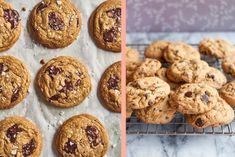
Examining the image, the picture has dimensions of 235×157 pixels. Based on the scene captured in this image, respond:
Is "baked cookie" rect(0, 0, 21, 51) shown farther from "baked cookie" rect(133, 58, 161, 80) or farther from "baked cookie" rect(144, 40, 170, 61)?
"baked cookie" rect(144, 40, 170, 61)

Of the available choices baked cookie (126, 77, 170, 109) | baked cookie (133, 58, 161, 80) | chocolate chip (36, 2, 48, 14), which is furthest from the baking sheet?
baked cookie (133, 58, 161, 80)

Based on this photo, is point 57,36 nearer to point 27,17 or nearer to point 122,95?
point 27,17

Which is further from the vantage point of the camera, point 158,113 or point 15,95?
point 158,113

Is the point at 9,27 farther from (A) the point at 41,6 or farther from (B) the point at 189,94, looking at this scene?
(B) the point at 189,94

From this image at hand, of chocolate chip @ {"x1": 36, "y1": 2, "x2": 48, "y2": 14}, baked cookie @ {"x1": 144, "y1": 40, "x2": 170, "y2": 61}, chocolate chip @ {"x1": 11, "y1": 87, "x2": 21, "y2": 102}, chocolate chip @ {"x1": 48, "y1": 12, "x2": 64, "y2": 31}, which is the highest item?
baked cookie @ {"x1": 144, "y1": 40, "x2": 170, "y2": 61}

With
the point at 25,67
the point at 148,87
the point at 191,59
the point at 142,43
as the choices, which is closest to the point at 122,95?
the point at 25,67

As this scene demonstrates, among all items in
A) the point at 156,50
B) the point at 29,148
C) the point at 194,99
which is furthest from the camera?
the point at 156,50

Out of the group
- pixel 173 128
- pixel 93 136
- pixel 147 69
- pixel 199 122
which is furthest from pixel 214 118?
pixel 93 136
